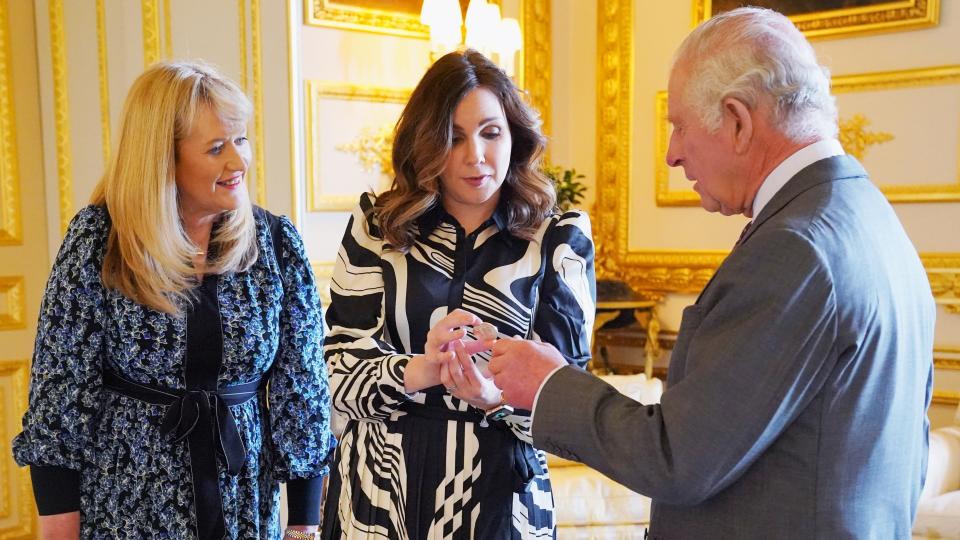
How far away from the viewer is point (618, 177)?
5695 millimetres

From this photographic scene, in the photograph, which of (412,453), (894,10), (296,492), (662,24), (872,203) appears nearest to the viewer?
(872,203)

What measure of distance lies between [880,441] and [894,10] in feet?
13.8

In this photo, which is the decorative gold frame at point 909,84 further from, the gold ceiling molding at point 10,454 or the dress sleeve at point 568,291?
the gold ceiling molding at point 10,454

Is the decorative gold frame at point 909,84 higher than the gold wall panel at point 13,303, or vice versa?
the decorative gold frame at point 909,84

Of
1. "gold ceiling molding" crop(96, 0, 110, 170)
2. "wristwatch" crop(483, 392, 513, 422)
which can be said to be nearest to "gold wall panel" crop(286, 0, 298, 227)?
"gold ceiling molding" crop(96, 0, 110, 170)

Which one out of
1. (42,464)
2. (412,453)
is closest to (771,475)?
(412,453)

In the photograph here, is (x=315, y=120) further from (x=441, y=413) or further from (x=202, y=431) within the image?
(x=441, y=413)

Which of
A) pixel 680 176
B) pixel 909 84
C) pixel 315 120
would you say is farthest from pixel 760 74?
pixel 680 176

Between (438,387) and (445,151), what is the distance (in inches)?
19.3

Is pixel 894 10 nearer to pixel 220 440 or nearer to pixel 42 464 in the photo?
pixel 220 440

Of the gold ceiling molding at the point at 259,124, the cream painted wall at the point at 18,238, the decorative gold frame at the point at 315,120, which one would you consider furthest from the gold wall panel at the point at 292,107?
the cream painted wall at the point at 18,238

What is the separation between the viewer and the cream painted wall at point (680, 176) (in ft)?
14.7

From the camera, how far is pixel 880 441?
1112mm

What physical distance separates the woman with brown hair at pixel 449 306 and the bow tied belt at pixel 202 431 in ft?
0.77
